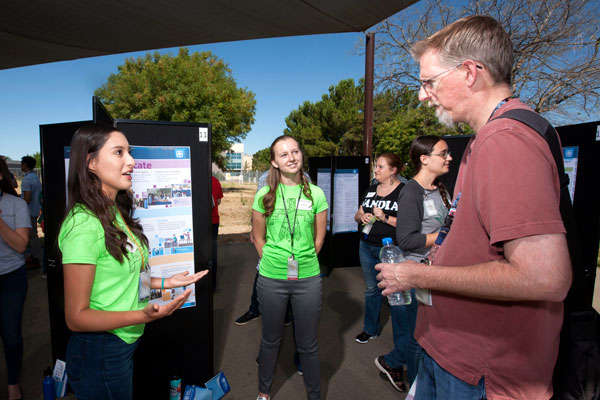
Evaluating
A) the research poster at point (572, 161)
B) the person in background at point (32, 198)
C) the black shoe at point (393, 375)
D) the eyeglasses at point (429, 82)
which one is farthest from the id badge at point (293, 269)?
the person in background at point (32, 198)

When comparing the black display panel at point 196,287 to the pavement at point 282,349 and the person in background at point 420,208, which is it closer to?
the pavement at point 282,349

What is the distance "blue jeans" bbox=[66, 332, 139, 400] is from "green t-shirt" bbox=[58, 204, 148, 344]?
63mm

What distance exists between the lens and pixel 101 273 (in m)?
1.38

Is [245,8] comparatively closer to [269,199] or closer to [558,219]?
[269,199]

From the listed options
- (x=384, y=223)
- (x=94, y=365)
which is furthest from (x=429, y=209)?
(x=94, y=365)

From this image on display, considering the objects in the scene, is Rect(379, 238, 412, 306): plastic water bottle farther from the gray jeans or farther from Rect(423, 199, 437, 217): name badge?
the gray jeans

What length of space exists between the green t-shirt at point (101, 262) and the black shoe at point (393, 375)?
2.26 meters

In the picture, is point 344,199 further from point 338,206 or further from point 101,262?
point 101,262

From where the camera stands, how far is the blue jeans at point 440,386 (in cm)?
102

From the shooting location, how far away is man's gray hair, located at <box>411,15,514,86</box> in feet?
3.23

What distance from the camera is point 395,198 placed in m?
3.23

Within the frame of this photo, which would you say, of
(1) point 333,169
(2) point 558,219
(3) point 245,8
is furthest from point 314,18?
(2) point 558,219

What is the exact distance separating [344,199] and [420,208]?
3523 millimetres

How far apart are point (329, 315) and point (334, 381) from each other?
1.35 metres
